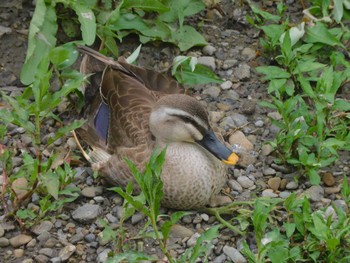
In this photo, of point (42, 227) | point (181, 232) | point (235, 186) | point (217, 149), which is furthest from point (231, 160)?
point (42, 227)

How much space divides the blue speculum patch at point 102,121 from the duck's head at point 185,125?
53 cm

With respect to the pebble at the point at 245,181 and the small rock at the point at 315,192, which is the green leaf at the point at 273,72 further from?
the small rock at the point at 315,192

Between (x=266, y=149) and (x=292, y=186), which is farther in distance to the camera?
(x=266, y=149)

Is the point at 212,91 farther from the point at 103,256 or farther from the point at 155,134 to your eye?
the point at 103,256

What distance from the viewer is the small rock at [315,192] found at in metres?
5.30

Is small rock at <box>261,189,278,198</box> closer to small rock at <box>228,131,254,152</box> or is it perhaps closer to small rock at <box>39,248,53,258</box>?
small rock at <box>228,131,254,152</box>

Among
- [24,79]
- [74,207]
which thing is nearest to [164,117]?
[74,207]

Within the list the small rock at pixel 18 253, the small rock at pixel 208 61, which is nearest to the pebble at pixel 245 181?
the small rock at pixel 208 61

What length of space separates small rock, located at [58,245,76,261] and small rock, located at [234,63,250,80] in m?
2.00

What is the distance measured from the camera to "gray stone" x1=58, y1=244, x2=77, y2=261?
489cm

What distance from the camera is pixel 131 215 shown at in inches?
198

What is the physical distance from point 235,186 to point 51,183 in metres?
1.16

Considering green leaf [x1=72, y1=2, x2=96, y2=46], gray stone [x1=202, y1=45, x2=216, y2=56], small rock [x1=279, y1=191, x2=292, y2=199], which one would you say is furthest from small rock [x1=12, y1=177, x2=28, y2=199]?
gray stone [x1=202, y1=45, x2=216, y2=56]

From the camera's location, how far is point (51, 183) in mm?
5004
